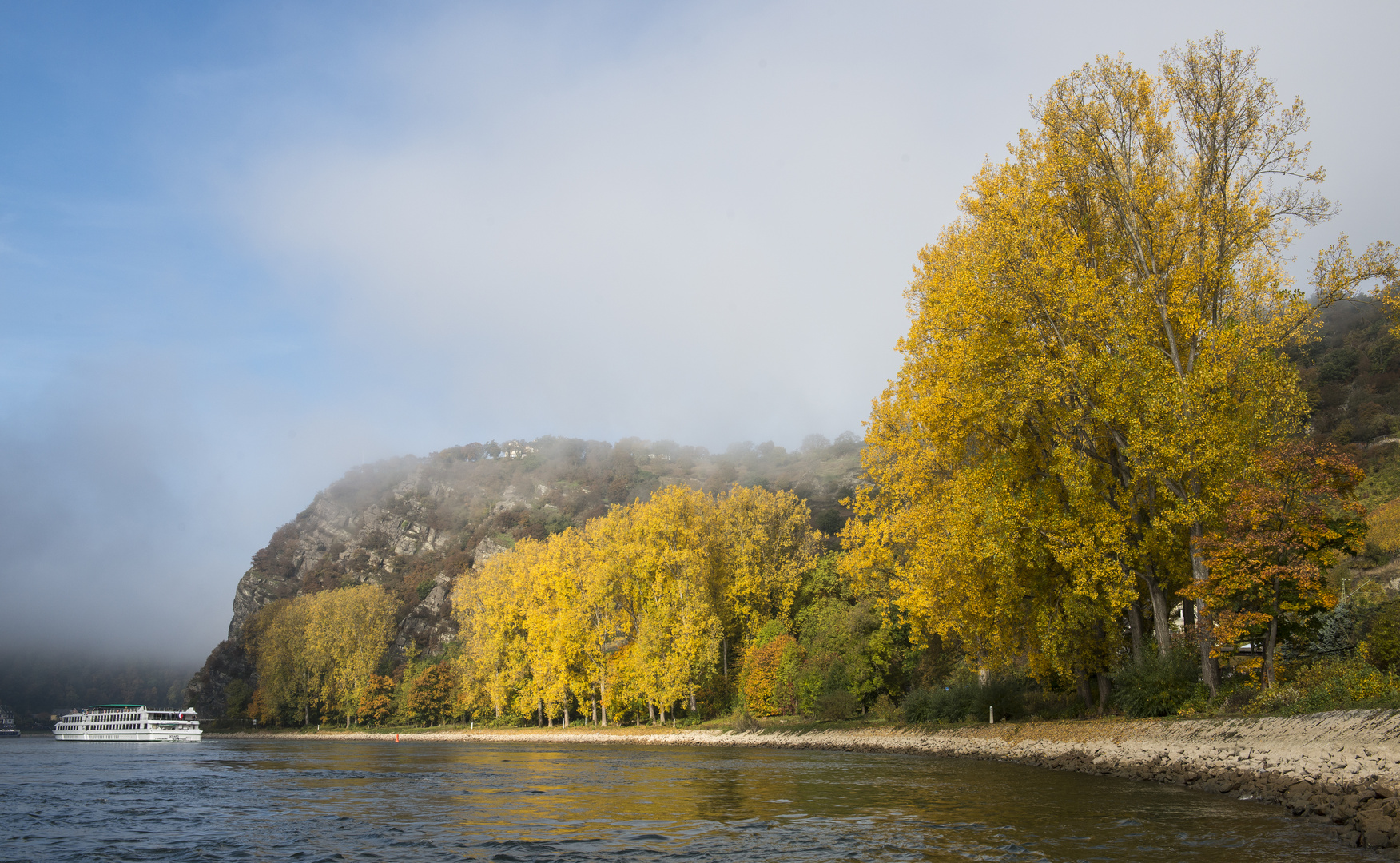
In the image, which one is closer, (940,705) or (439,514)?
(940,705)

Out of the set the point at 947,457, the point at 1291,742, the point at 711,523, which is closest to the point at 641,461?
the point at 711,523

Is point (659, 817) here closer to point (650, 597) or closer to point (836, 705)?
point (836, 705)

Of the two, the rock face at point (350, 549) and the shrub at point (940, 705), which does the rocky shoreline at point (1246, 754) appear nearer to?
the shrub at point (940, 705)

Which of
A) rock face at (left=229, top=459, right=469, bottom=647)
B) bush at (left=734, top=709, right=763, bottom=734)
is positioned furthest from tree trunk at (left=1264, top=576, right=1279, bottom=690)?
rock face at (left=229, top=459, right=469, bottom=647)

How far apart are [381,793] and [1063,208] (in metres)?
28.4

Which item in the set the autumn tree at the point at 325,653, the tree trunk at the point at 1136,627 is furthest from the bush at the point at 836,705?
the autumn tree at the point at 325,653

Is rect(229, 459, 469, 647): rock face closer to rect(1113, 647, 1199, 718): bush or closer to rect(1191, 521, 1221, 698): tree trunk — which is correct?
rect(1113, 647, 1199, 718): bush

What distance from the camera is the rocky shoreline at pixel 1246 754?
13680mm

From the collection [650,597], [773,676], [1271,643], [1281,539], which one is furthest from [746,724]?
[1281,539]

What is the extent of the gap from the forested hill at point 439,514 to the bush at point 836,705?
2408 inches

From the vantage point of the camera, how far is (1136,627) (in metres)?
27.8

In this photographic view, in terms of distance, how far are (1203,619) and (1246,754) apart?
5.12 meters

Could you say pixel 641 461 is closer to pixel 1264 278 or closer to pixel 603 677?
pixel 603 677

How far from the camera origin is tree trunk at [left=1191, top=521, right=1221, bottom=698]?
23156 millimetres
